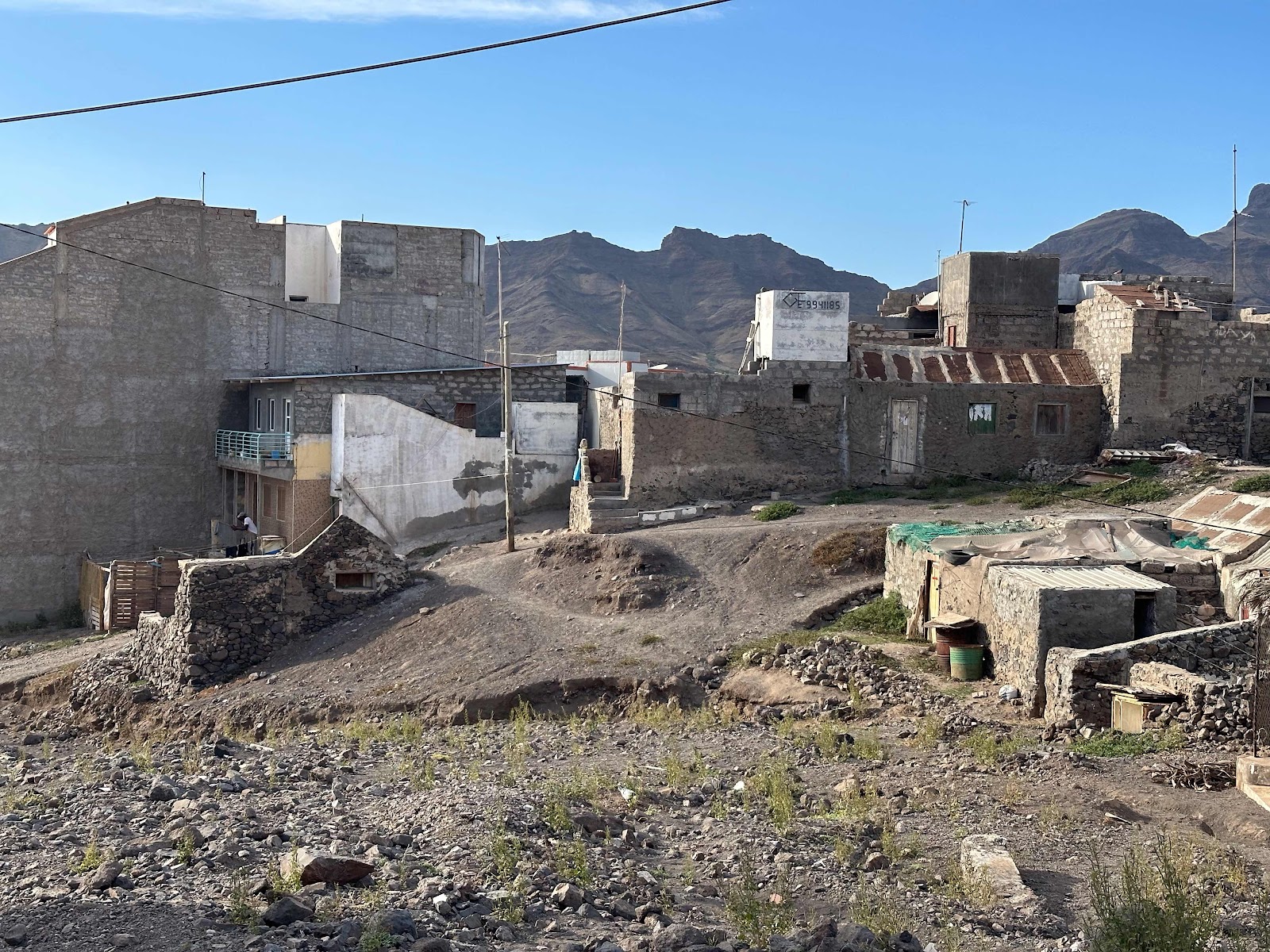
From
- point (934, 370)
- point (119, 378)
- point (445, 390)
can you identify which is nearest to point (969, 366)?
point (934, 370)

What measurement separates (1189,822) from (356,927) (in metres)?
7.10

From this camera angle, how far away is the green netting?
19.3 m

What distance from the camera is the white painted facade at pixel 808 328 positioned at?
27250 millimetres

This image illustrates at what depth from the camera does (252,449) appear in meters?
31.9

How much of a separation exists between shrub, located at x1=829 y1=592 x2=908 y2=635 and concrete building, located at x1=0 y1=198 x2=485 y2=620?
2068 cm

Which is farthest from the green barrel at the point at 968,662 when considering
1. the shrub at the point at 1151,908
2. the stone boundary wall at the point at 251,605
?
the stone boundary wall at the point at 251,605

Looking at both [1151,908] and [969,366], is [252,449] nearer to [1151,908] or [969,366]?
[969,366]

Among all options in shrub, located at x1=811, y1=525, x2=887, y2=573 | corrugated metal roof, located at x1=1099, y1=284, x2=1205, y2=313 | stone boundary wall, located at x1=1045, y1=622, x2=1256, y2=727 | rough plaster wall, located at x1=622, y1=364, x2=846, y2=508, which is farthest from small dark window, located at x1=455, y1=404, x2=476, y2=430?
stone boundary wall, located at x1=1045, y1=622, x2=1256, y2=727

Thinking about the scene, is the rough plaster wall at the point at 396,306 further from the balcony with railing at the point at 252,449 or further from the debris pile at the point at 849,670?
the debris pile at the point at 849,670

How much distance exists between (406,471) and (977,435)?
1267 centimetres

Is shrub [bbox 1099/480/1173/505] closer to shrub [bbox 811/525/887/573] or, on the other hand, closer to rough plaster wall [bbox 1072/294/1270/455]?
rough plaster wall [bbox 1072/294/1270/455]

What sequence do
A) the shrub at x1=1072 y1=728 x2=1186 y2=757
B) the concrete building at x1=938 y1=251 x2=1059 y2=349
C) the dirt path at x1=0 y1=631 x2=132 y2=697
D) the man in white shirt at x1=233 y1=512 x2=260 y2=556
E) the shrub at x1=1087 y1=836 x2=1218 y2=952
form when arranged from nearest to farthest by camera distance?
the shrub at x1=1087 y1=836 x2=1218 y2=952
the shrub at x1=1072 y1=728 x2=1186 y2=757
the dirt path at x1=0 y1=631 x2=132 y2=697
the man in white shirt at x1=233 y1=512 x2=260 y2=556
the concrete building at x1=938 y1=251 x2=1059 y2=349

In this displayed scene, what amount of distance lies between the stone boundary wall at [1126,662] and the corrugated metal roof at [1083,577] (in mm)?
1052

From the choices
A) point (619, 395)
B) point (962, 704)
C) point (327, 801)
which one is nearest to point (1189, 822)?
point (962, 704)
